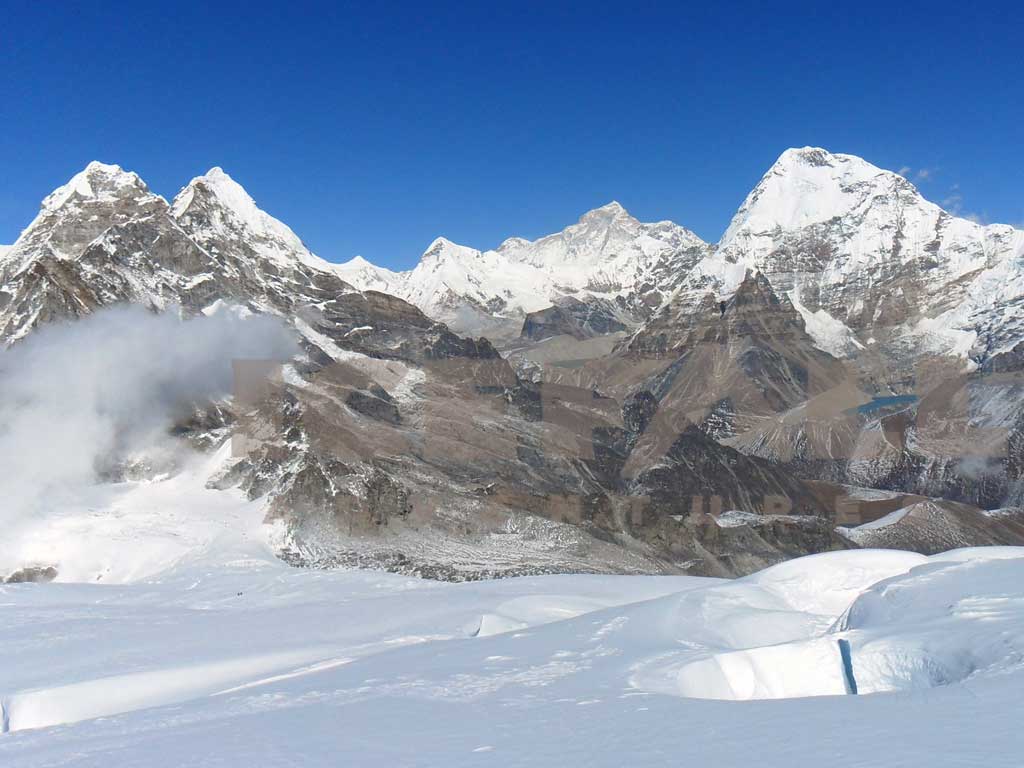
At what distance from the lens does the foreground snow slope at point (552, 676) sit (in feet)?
43.7

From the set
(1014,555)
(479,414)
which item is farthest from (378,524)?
(1014,555)

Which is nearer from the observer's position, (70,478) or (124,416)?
(70,478)

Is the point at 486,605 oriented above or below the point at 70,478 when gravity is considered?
below

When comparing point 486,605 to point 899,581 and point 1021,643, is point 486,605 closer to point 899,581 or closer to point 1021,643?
point 899,581

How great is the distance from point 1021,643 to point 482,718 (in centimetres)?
1013

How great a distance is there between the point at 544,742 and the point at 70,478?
128116mm

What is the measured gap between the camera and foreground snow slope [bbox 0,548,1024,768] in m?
13.3

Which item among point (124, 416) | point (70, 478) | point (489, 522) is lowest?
point (489, 522)

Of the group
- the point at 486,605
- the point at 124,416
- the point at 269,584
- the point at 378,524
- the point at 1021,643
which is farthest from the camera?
the point at 124,416

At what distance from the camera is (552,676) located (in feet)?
66.2

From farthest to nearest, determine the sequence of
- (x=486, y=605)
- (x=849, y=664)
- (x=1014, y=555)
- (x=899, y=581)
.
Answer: (x=486, y=605), (x=1014, y=555), (x=899, y=581), (x=849, y=664)

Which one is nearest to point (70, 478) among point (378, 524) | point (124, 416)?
point (124, 416)

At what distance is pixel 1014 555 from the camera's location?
1175 inches

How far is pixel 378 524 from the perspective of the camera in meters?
124
